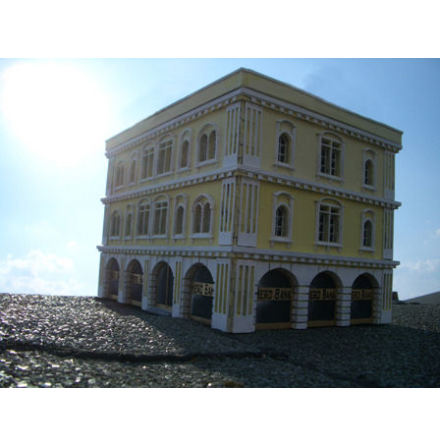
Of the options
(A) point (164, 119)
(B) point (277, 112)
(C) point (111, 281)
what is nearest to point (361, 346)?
(B) point (277, 112)

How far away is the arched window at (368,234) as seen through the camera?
79.9 ft

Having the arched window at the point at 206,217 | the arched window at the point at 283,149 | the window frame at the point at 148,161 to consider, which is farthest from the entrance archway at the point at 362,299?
the window frame at the point at 148,161

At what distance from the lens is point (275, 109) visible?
65.2 feet

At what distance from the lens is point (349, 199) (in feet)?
75.8

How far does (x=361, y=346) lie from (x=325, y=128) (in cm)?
1094

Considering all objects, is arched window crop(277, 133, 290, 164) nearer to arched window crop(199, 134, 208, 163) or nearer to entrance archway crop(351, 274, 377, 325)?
arched window crop(199, 134, 208, 163)

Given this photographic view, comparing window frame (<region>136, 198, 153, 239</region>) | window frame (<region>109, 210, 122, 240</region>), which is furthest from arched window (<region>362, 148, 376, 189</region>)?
window frame (<region>109, 210, 122, 240</region>)

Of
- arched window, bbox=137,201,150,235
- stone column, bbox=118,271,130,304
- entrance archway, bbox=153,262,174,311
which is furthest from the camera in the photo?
stone column, bbox=118,271,130,304

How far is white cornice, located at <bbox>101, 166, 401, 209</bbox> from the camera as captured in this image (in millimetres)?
18859

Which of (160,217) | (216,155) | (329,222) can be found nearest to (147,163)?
(160,217)

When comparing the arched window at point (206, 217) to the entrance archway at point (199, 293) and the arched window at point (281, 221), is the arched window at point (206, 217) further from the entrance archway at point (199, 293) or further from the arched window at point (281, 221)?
the arched window at point (281, 221)

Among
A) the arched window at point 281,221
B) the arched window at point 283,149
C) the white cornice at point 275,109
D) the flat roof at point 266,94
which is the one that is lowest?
the arched window at point 281,221

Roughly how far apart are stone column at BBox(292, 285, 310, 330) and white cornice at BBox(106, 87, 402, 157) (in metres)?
8.21

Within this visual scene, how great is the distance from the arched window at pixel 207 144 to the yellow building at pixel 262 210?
0.19 feet
